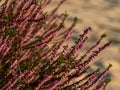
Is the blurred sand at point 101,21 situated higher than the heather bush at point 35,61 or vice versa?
the blurred sand at point 101,21

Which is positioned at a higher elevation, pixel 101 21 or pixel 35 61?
pixel 101 21

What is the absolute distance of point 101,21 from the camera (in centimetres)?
529

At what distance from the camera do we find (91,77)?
6.35 ft

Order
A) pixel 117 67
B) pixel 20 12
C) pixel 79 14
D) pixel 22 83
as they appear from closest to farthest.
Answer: pixel 22 83
pixel 20 12
pixel 117 67
pixel 79 14

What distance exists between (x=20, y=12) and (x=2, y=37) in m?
0.21

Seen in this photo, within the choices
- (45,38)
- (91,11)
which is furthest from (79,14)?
Result: (45,38)

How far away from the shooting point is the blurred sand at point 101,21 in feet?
13.6

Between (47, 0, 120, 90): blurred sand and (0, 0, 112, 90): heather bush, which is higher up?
(47, 0, 120, 90): blurred sand

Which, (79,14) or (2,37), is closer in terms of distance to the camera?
(2,37)

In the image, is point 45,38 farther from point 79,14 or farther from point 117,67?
point 79,14

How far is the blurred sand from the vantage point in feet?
13.6

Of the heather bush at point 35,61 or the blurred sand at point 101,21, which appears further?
the blurred sand at point 101,21

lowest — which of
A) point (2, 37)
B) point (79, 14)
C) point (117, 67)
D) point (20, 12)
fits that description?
point (2, 37)

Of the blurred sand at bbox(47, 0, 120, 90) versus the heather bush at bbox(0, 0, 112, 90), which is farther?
the blurred sand at bbox(47, 0, 120, 90)
